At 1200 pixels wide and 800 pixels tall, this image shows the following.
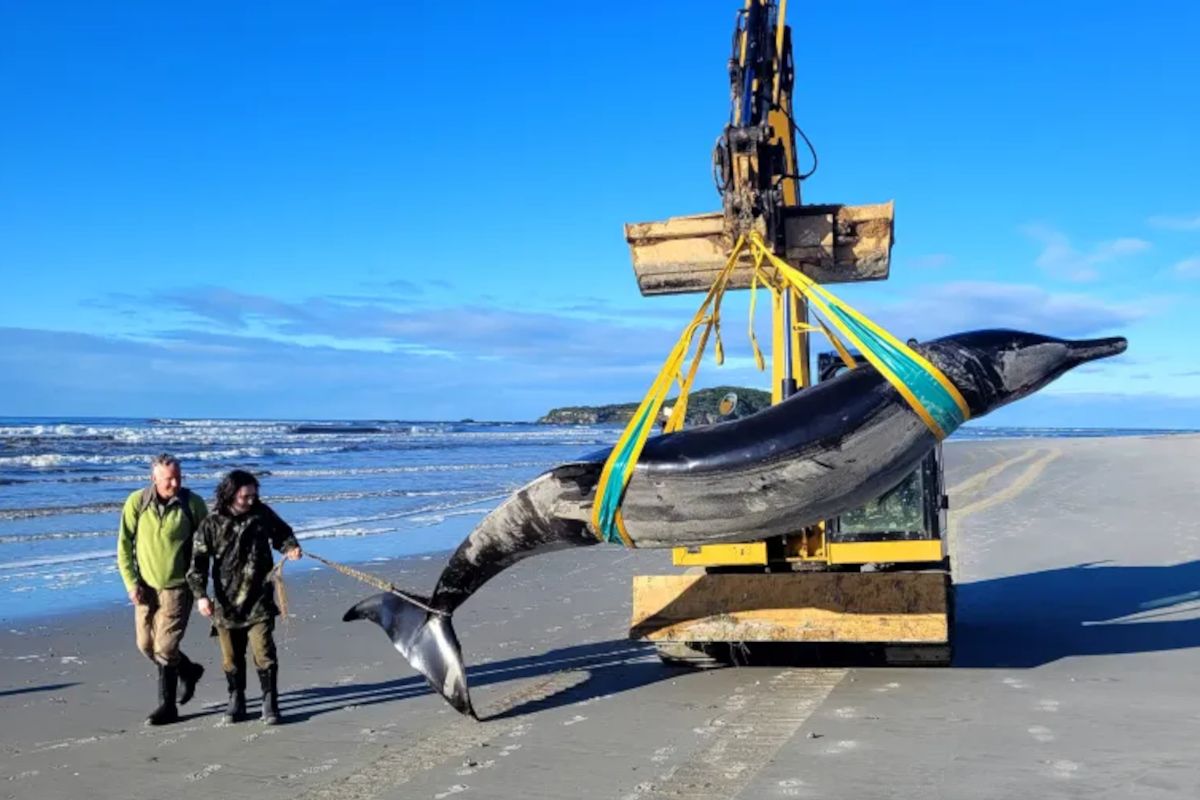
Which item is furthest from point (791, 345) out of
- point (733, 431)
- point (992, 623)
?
point (992, 623)

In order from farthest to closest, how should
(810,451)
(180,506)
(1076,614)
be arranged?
(1076,614) < (180,506) < (810,451)

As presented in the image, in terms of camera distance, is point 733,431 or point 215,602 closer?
point 733,431

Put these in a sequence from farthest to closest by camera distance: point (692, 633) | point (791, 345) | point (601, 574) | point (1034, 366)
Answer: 1. point (601, 574)
2. point (791, 345)
3. point (692, 633)
4. point (1034, 366)

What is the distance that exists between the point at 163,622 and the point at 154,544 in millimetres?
521

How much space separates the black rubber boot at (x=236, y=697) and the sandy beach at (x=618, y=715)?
134 mm

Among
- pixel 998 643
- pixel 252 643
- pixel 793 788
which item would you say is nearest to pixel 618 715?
pixel 793 788

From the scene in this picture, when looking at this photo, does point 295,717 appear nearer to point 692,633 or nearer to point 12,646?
point 692,633

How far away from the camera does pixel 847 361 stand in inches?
278

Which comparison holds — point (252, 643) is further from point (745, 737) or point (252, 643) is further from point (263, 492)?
point (263, 492)

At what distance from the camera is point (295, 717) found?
24.6 feet

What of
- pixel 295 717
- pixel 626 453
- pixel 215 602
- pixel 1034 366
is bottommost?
pixel 295 717

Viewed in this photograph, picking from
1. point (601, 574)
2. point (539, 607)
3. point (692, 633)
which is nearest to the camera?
point (692, 633)

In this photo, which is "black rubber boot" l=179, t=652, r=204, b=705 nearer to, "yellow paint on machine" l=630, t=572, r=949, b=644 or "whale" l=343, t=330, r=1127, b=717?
"yellow paint on machine" l=630, t=572, r=949, b=644

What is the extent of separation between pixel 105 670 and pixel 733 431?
234 inches
